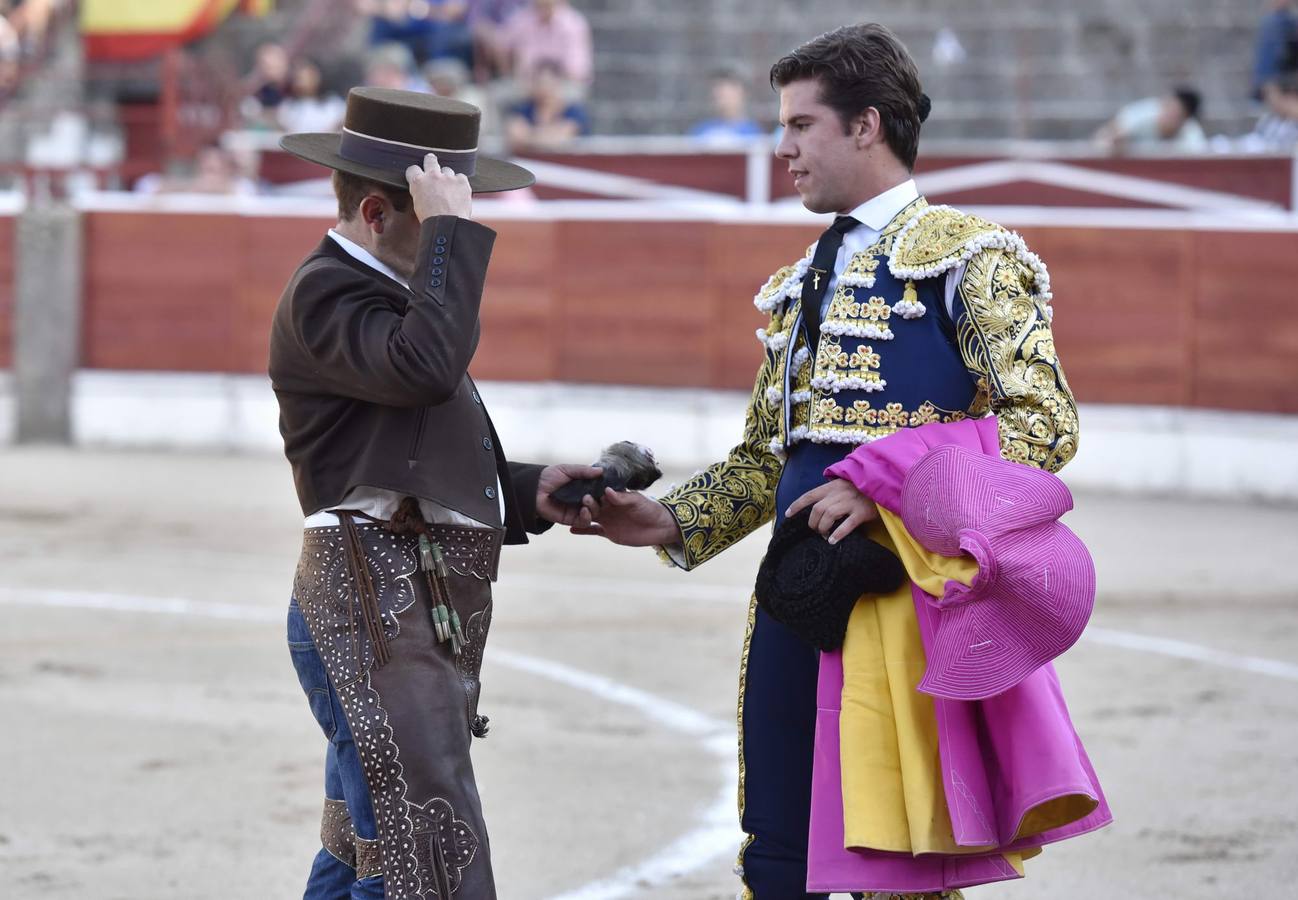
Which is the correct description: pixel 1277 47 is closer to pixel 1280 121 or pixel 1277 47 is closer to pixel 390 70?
pixel 1280 121

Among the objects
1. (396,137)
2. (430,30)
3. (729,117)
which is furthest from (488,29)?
(396,137)

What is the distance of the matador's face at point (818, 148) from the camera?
8.74ft

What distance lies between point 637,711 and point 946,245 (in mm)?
2596

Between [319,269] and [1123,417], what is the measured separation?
703cm

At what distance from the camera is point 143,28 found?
1313cm

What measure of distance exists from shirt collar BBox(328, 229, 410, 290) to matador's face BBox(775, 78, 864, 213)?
0.54 m

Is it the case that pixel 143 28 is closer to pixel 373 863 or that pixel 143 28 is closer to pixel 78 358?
pixel 78 358

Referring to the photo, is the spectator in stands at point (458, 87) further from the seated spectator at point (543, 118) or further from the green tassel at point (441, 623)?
the green tassel at point (441, 623)

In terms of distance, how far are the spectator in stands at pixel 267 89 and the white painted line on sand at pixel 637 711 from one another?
627 cm

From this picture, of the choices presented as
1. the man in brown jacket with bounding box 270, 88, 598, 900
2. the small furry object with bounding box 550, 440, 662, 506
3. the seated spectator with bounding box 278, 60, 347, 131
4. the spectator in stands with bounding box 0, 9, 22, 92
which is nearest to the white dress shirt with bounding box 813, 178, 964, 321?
the small furry object with bounding box 550, 440, 662, 506

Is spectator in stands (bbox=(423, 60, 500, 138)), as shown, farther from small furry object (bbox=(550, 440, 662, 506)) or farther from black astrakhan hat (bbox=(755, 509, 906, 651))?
black astrakhan hat (bbox=(755, 509, 906, 651))

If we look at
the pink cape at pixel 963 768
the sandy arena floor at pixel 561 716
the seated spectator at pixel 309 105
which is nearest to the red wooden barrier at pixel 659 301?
the sandy arena floor at pixel 561 716

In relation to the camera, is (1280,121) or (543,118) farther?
(543,118)

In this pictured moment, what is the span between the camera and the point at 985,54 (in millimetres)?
13789
